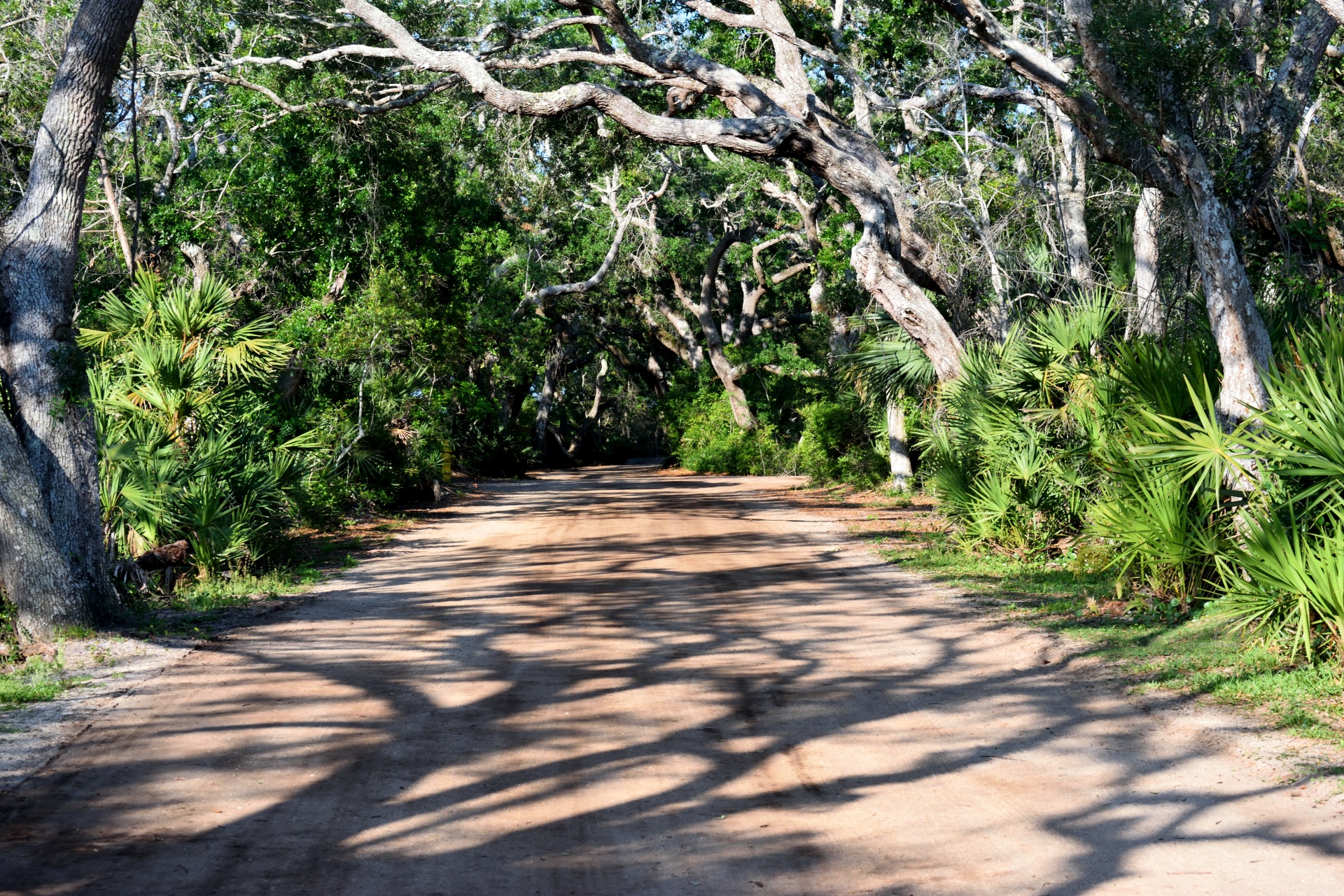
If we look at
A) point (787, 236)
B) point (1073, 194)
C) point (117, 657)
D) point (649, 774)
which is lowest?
point (649, 774)

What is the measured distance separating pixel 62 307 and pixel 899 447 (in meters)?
15.7

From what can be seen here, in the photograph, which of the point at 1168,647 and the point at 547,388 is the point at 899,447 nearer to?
the point at 1168,647

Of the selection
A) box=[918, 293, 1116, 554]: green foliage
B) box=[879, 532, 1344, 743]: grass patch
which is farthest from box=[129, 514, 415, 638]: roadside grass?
box=[918, 293, 1116, 554]: green foliage

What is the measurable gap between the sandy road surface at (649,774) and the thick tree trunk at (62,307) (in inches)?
63.9

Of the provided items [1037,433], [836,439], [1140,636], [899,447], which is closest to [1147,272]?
[1037,433]

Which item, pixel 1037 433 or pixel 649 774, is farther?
pixel 1037 433

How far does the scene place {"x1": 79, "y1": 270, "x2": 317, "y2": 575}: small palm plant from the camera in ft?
37.6

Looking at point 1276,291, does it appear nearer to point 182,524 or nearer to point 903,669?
point 903,669

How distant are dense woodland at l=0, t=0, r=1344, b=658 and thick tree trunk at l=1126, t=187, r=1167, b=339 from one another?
0.21 feet

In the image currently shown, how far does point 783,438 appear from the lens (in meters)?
33.5

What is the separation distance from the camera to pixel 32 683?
7.53 m

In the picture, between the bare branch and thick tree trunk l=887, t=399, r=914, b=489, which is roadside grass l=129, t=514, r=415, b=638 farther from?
the bare branch

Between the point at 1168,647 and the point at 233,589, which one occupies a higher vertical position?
the point at 233,589

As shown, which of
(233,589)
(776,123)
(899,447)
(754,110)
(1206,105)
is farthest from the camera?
(899,447)
